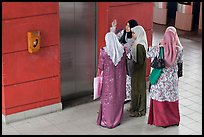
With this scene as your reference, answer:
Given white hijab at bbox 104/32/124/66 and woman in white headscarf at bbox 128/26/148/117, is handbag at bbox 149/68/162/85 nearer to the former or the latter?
woman in white headscarf at bbox 128/26/148/117

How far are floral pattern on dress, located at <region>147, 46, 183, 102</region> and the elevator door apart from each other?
1.50 meters

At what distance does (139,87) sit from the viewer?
7062 mm

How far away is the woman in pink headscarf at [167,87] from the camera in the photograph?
638cm

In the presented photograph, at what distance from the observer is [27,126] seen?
6.73 m

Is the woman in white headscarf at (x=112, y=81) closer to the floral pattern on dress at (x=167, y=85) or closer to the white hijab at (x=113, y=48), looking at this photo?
the white hijab at (x=113, y=48)

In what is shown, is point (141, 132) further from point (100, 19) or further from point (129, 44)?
point (100, 19)

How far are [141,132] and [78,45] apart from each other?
1942mm

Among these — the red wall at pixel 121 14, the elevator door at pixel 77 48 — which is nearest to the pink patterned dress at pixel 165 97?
the red wall at pixel 121 14

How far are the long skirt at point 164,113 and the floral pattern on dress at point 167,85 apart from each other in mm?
87

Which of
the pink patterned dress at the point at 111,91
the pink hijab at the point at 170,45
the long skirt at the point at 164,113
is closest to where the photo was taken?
the pink hijab at the point at 170,45

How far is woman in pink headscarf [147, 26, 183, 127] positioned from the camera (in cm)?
638

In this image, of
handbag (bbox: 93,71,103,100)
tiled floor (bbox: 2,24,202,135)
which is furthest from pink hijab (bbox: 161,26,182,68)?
tiled floor (bbox: 2,24,202,135)

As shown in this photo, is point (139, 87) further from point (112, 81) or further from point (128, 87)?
point (112, 81)

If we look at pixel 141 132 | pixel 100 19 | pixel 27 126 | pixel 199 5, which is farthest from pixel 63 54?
pixel 199 5
